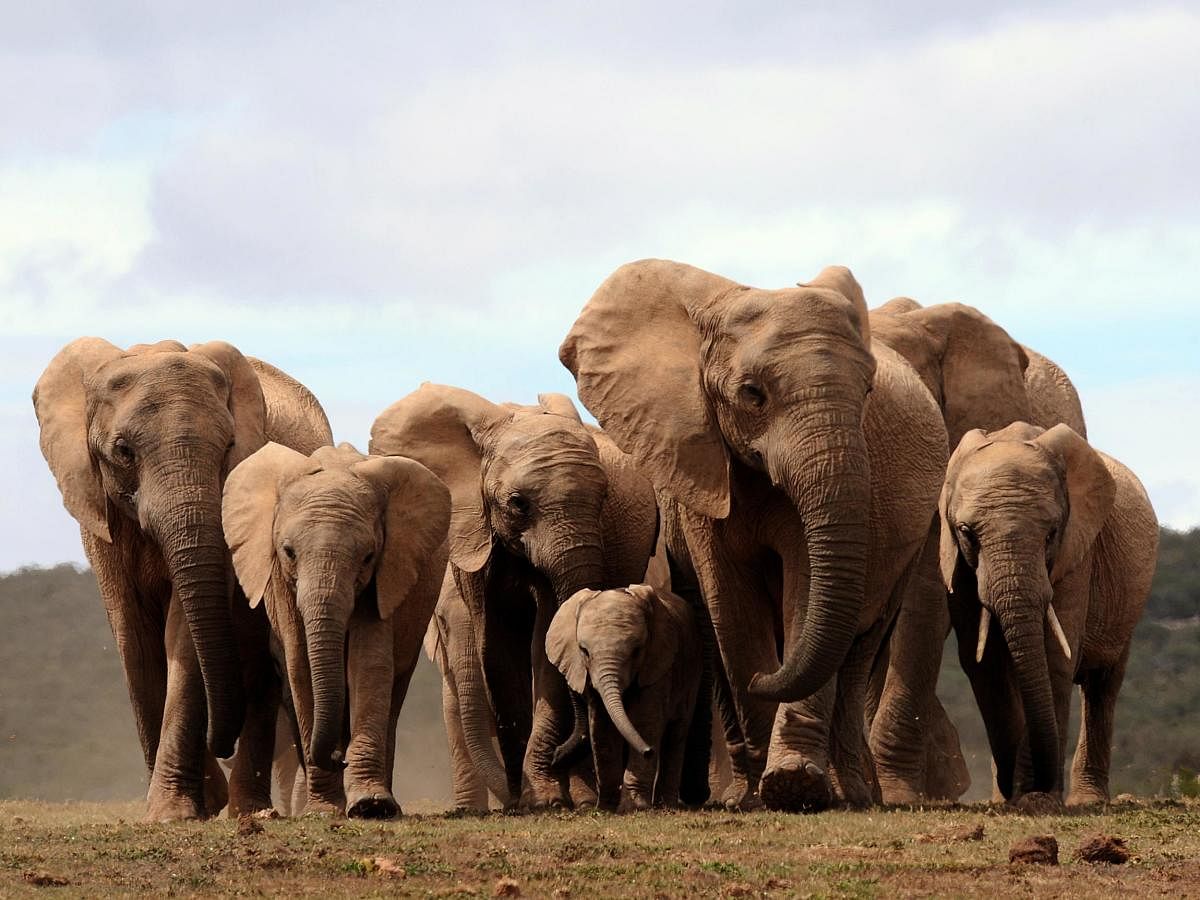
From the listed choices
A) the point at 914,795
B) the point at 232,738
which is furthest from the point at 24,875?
the point at 914,795

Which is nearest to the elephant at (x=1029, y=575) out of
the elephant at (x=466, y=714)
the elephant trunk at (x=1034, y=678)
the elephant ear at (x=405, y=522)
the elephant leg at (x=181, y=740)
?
the elephant trunk at (x=1034, y=678)

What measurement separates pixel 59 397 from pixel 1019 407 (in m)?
6.36

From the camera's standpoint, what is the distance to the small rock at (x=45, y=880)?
10.7 m

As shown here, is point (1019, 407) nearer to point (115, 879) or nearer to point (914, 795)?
point (914, 795)

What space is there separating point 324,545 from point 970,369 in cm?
533

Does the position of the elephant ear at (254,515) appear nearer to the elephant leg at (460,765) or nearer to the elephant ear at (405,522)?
the elephant ear at (405,522)

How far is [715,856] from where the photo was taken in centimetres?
1138

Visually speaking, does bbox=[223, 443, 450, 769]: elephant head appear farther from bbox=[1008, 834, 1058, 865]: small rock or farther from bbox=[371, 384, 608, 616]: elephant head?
bbox=[1008, 834, 1058, 865]: small rock

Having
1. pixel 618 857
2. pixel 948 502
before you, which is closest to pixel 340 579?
pixel 618 857

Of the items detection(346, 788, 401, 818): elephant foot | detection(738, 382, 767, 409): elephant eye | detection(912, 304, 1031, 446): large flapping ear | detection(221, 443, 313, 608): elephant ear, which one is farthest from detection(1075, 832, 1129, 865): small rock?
detection(912, 304, 1031, 446): large flapping ear

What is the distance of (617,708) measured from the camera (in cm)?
1382

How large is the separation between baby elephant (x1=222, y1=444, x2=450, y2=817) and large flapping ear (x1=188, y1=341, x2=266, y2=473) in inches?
24.8

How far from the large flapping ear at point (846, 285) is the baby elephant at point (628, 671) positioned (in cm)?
200

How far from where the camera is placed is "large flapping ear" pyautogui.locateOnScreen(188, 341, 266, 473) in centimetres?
1560
